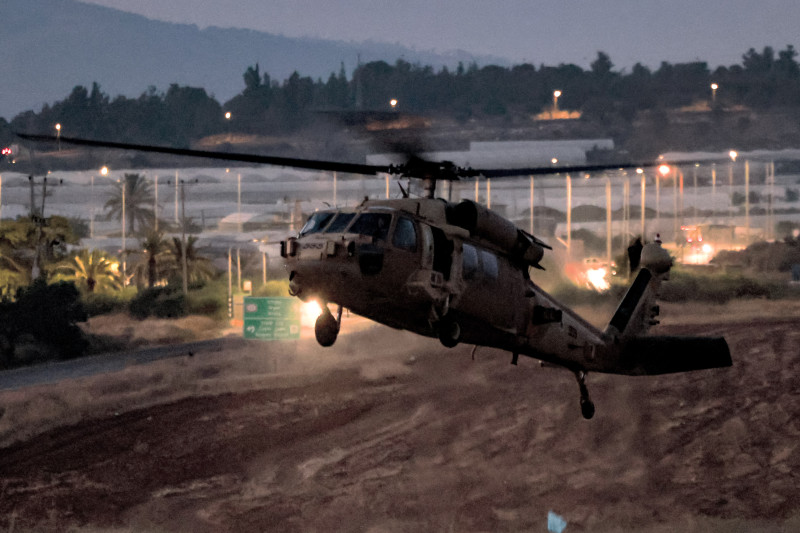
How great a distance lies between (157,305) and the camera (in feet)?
298

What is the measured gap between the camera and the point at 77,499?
49938mm

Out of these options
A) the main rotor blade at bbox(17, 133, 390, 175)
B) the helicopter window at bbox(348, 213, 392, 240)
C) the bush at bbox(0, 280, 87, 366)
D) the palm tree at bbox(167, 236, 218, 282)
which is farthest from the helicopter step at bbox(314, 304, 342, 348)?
the palm tree at bbox(167, 236, 218, 282)

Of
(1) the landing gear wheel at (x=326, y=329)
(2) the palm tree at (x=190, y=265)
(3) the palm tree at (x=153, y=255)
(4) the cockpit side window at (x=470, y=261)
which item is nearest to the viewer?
(1) the landing gear wheel at (x=326, y=329)

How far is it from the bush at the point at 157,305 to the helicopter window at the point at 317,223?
7095 cm

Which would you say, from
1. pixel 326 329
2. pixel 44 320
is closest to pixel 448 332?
pixel 326 329

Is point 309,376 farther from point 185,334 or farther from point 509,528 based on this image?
point 185,334

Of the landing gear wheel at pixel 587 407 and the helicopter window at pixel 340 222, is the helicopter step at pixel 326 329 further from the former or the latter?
the landing gear wheel at pixel 587 407

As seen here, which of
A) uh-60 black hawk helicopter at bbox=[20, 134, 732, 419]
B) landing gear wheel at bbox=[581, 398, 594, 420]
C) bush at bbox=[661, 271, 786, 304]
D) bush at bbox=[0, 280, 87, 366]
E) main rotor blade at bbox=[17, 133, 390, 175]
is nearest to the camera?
main rotor blade at bbox=[17, 133, 390, 175]

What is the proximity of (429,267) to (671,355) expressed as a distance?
9.06 m

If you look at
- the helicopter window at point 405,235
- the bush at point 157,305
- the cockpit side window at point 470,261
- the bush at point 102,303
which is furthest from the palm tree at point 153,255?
the helicopter window at point 405,235

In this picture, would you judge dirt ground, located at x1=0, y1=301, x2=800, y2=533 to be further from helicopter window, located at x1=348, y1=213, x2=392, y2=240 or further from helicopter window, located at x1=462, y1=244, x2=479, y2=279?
helicopter window, located at x1=348, y1=213, x2=392, y2=240

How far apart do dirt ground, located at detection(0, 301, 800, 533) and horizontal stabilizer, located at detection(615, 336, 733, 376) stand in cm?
2259

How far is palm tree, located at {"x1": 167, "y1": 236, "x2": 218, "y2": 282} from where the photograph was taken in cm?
9988

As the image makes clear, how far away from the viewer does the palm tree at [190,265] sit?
9988 cm
